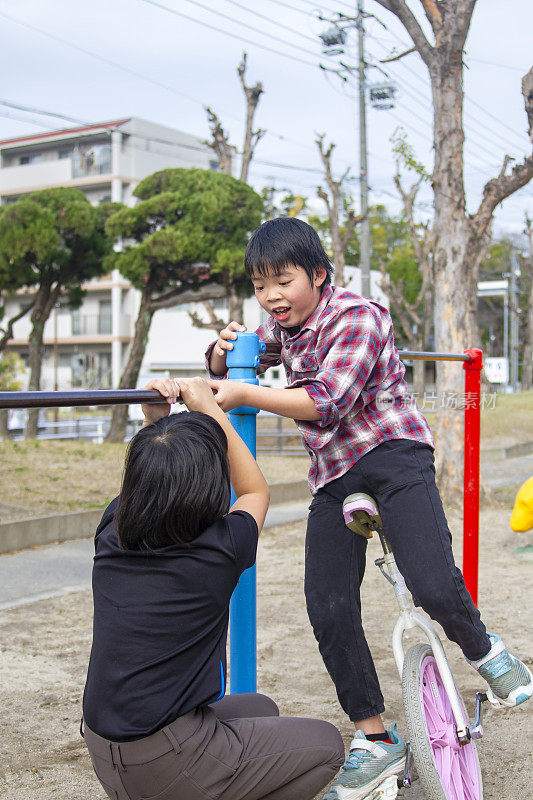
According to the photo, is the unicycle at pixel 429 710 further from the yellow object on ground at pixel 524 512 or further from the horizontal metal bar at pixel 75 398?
the yellow object on ground at pixel 524 512

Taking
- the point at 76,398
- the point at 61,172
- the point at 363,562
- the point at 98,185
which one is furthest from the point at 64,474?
the point at 61,172

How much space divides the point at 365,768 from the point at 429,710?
0.74 ft

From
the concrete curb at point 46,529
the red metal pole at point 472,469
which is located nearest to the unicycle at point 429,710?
the red metal pole at point 472,469

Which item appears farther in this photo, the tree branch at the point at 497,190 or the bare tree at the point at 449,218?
the bare tree at the point at 449,218

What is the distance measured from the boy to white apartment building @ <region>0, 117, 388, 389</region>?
99.2ft

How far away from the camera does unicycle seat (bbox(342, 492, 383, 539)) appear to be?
2129 millimetres

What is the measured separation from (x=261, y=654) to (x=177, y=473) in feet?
7.95

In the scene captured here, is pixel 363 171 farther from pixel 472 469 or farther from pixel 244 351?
pixel 244 351

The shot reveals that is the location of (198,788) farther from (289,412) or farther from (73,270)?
(73,270)

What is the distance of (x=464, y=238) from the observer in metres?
7.77

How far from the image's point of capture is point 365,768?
2119mm

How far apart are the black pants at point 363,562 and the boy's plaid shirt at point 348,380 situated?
0.14 feet

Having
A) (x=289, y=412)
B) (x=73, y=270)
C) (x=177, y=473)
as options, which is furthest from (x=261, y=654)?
(x=73, y=270)

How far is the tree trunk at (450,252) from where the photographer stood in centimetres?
775
